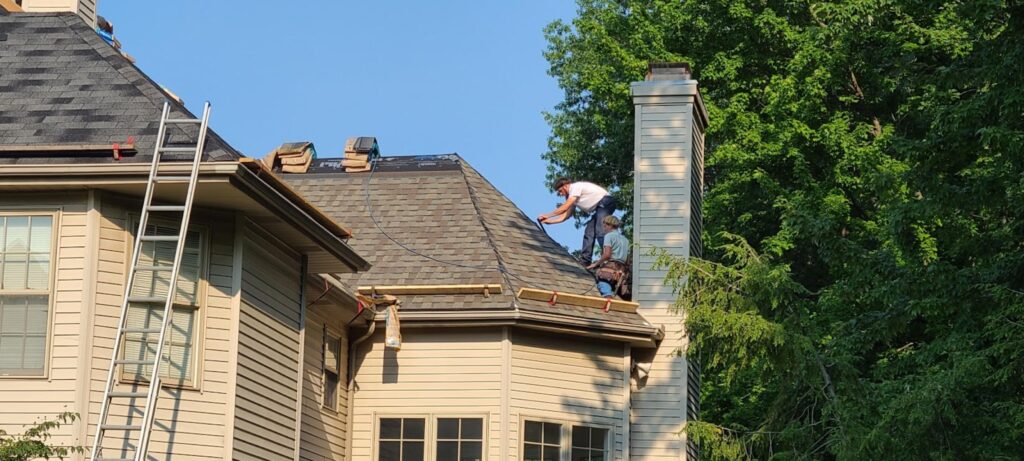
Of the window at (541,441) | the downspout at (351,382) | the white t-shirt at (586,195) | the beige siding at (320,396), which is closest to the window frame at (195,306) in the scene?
the beige siding at (320,396)

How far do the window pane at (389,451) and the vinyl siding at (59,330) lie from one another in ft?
21.6

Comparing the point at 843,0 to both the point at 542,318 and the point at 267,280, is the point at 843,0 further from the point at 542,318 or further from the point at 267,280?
the point at 267,280

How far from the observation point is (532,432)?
67.9 feet

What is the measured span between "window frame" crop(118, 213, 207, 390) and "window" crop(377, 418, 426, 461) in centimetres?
537

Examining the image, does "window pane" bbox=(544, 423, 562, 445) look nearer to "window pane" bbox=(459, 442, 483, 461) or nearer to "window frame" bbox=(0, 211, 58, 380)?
"window pane" bbox=(459, 442, 483, 461)

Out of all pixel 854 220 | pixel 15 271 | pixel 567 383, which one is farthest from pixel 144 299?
pixel 854 220

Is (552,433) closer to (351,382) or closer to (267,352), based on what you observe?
(351,382)

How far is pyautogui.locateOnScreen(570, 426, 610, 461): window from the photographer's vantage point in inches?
823

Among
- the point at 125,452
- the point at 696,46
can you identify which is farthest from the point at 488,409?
the point at 696,46

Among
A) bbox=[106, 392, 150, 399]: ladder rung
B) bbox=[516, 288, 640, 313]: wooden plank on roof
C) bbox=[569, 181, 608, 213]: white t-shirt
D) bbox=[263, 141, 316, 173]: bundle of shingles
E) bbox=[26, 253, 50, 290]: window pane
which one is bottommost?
bbox=[106, 392, 150, 399]: ladder rung

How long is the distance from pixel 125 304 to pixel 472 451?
680cm

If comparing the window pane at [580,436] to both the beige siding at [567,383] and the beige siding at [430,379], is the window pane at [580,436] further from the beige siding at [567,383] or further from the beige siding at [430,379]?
the beige siding at [430,379]

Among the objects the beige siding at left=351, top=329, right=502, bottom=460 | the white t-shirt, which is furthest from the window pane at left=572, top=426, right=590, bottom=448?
the white t-shirt

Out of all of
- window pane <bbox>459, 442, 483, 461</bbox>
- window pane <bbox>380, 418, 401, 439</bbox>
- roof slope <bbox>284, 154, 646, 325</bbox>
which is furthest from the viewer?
roof slope <bbox>284, 154, 646, 325</bbox>
